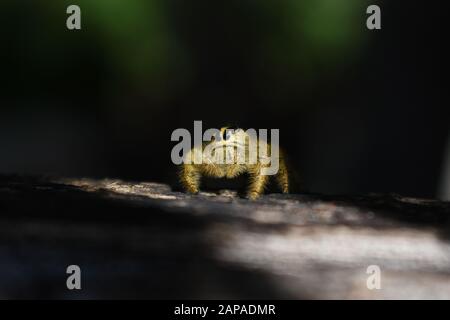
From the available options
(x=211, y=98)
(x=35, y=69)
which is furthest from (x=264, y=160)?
(x=211, y=98)

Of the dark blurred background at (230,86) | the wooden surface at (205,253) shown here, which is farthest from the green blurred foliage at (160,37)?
the wooden surface at (205,253)

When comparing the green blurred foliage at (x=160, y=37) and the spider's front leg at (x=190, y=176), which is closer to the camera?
the spider's front leg at (x=190, y=176)

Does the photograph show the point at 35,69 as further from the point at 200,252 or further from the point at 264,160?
the point at 200,252

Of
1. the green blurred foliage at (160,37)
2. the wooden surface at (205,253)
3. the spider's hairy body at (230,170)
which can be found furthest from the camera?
the green blurred foliage at (160,37)

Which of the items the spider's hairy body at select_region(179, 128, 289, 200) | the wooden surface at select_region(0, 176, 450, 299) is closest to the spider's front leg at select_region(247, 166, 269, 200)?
the spider's hairy body at select_region(179, 128, 289, 200)

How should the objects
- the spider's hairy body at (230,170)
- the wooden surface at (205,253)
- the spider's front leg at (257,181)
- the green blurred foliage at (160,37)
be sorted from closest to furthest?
the wooden surface at (205,253)
the spider's front leg at (257,181)
the spider's hairy body at (230,170)
the green blurred foliage at (160,37)

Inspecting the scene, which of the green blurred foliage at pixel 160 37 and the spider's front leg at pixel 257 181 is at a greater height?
the green blurred foliage at pixel 160 37

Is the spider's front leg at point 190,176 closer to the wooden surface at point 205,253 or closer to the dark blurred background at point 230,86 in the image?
the wooden surface at point 205,253

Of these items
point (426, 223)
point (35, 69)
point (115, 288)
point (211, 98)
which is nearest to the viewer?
point (115, 288)
